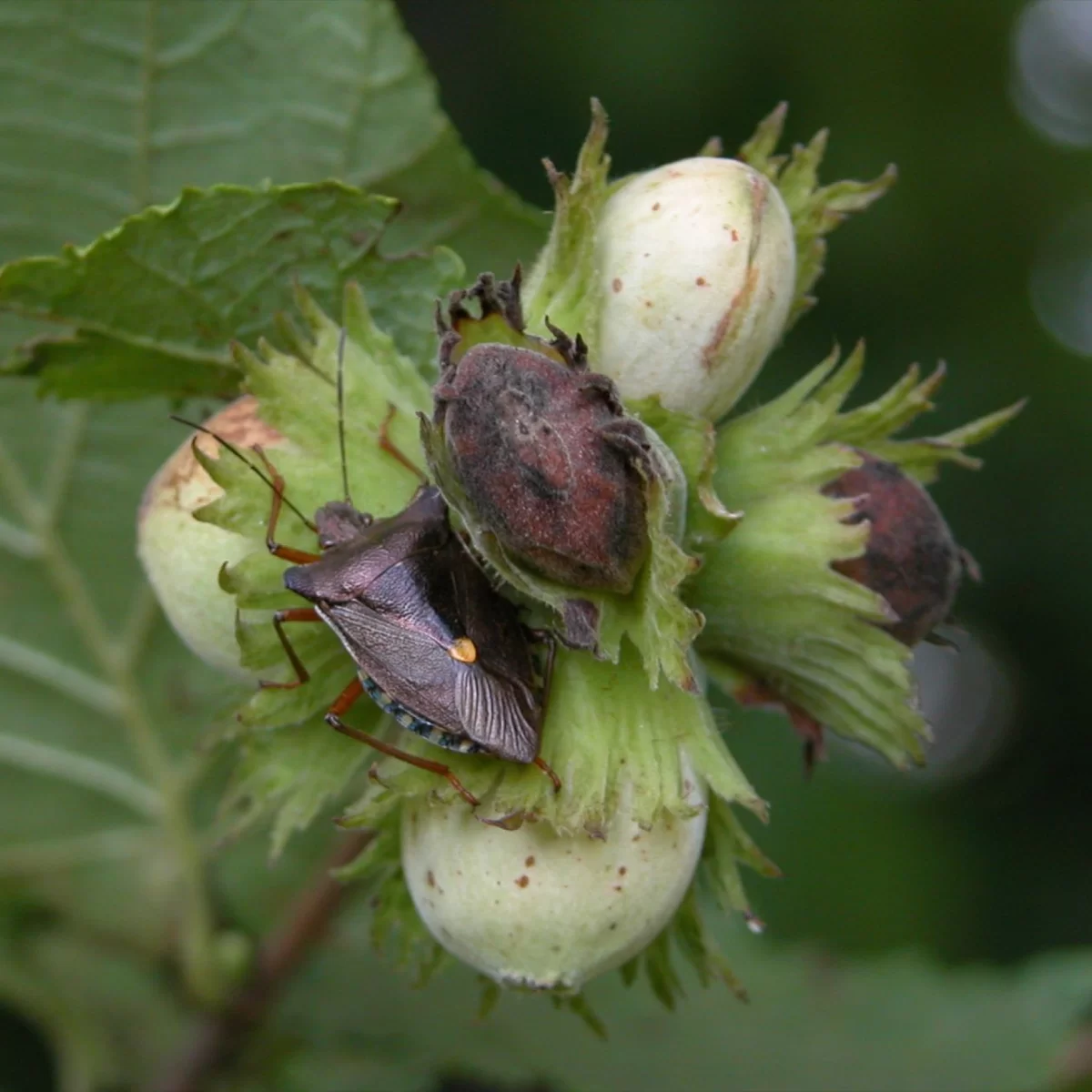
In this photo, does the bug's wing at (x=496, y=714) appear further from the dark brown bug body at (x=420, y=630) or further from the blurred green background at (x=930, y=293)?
the blurred green background at (x=930, y=293)

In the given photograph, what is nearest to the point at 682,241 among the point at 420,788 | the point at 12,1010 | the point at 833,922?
the point at 420,788

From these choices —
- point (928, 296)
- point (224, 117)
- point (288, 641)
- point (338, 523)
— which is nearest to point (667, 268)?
point (338, 523)

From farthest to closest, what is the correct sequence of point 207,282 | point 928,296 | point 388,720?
point 928,296 < point 207,282 < point 388,720

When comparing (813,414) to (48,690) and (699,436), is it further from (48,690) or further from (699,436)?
(48,690)

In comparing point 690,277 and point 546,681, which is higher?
point 690,277

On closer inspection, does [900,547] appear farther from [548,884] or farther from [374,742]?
[374,742]

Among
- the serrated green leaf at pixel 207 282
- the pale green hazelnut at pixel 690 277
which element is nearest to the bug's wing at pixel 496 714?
the pale green hazelnut at pixel 690 277

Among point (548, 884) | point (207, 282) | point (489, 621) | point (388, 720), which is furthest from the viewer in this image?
point (207, 282)
